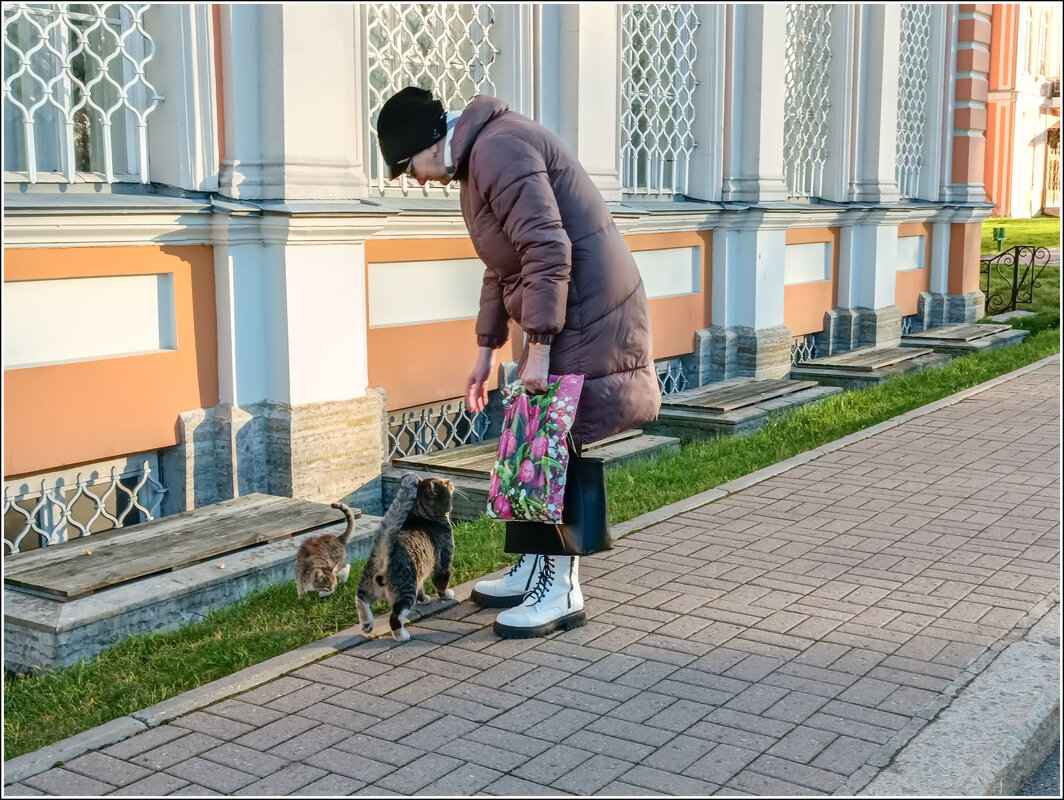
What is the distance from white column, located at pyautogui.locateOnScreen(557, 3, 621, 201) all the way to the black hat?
4266mm

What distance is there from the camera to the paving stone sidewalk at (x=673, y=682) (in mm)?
3377

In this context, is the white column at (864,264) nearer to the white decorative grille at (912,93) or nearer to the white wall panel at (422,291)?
the white decorative grille at (912,93)

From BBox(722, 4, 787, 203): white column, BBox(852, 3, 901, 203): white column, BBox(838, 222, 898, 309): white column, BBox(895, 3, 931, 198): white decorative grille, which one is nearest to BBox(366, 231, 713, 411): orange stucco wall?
BBox(722, 4, 787, 203): white column

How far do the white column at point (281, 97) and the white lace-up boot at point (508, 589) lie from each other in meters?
2.42

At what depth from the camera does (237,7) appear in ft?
19.9

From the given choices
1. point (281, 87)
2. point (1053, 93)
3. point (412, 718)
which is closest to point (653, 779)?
point (412, 718)

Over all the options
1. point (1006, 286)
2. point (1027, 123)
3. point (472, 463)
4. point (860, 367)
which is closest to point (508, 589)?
point (472, 463)

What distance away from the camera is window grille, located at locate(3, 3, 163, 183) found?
5457 mm

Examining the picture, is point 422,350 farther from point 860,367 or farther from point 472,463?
point 860,367

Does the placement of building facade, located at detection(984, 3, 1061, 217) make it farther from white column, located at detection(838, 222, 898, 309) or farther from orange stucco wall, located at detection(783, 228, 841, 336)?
orange stucco wall, located at detection(783, 228, 841, 336)

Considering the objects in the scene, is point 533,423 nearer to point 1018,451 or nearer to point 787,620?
point 787,620

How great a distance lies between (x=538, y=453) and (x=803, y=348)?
27.6ft

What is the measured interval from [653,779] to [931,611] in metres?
1.93

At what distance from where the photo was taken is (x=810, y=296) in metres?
11.9
